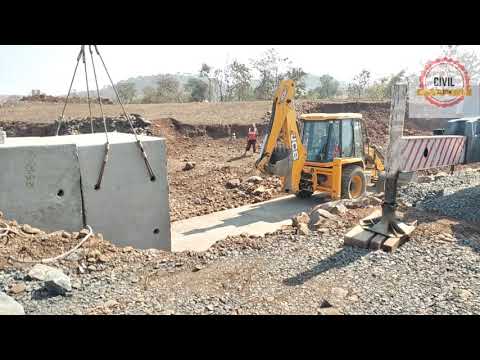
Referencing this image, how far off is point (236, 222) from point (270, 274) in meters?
4.42

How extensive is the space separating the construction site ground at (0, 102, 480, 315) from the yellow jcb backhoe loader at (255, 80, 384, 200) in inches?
121

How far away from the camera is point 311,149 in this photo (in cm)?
951

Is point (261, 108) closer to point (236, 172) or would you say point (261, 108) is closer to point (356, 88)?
point (236, 172)

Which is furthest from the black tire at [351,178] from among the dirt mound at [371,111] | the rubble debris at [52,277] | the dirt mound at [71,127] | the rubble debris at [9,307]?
the dirt mound at [371,111]

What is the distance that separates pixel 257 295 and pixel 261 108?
19.6m

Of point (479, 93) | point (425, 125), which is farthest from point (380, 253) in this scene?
point (479, 93)

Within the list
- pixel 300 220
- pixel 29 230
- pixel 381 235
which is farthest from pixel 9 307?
pixel 300 220

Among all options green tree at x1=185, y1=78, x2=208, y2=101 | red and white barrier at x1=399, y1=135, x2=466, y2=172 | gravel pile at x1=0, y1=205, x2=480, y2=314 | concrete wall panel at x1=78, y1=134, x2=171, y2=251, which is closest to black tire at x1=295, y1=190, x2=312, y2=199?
red and white barrier at x1=399, y1=135, x2=466, y2=172

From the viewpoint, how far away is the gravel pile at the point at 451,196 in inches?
248

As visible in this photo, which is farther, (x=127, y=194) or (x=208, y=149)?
(x=208, y=149)

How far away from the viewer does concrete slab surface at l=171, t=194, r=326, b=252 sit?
7816 millimetres

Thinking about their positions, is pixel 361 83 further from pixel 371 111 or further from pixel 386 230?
pixel 386 230

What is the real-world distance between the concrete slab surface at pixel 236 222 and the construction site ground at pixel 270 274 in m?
2.17

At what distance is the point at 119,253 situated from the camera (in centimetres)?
496
